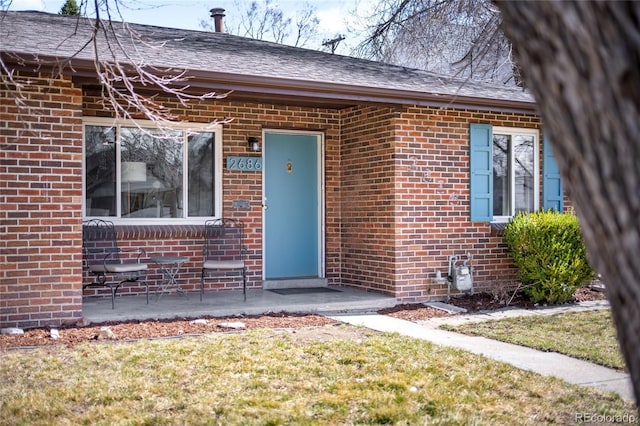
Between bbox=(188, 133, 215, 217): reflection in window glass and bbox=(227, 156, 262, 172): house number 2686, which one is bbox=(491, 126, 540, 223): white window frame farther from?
bbox=(188, 133, 215, 217): reflection in window glass

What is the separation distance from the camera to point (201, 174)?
9.73 meters

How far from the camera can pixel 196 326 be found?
725 centimetres

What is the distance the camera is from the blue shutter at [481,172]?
392 inches

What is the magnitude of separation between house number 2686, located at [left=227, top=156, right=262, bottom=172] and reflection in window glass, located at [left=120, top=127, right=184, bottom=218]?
0.71 meters

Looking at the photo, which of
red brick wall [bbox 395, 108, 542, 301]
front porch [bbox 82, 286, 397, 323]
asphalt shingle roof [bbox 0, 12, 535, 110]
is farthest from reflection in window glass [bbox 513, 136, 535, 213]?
front porch [bbox 82, 286, 397, 323]

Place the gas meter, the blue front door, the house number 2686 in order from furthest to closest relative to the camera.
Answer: the blue front door → the house number 2686 → the gas meter

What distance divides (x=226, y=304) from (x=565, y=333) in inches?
154

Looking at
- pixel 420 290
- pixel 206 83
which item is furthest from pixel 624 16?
pixel 420 290

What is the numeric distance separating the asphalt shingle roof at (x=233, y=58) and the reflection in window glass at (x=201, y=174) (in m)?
1.28

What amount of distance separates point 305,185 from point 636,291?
9.08 m

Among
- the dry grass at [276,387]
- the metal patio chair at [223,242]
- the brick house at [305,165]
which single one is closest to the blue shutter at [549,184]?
the brick house at [305,165]

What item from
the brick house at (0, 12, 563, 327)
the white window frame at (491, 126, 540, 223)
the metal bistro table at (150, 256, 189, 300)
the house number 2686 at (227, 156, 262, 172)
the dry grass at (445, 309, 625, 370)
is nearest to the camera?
the dry grass at (445, 309, 625, 370)

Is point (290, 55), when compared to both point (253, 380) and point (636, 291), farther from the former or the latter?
point (636, 291)

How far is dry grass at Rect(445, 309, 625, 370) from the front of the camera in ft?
20.0
